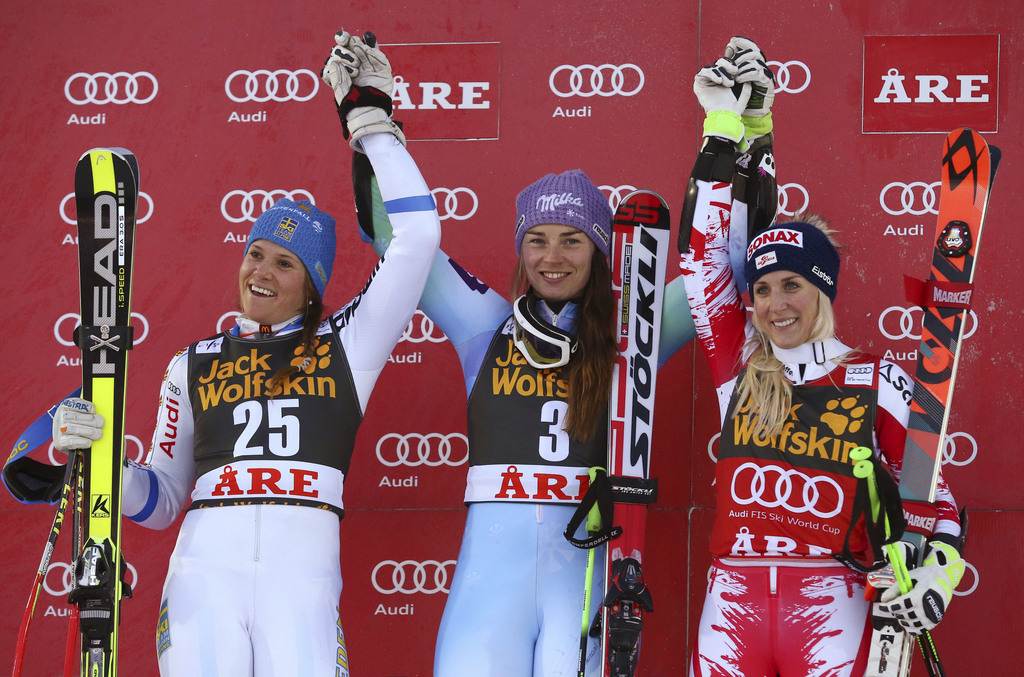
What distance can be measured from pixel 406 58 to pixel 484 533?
6.34ft

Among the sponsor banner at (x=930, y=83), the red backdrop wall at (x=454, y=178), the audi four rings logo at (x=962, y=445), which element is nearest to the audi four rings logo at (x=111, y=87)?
the red backdrop wall at (x=454, y=178)

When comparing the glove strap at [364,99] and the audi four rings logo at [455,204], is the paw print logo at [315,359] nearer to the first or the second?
the glove strap at [364,99]

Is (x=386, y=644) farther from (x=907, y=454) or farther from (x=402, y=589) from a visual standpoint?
(x=907, y=454)

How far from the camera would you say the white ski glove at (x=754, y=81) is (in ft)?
10.2

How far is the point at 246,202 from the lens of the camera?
412cm

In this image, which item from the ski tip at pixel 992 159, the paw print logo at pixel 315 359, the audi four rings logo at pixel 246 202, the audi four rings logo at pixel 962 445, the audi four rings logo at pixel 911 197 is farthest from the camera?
the audi four rings logo at pixel 246 202

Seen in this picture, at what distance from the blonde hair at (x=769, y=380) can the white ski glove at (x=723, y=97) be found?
417mm

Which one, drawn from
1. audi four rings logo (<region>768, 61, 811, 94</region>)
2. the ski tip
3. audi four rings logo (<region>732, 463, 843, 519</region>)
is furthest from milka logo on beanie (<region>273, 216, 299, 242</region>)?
the ski tip

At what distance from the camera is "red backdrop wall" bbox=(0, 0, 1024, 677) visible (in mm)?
3820

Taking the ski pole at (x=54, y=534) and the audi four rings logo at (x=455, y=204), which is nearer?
the ski pole at (x=54, y=534)

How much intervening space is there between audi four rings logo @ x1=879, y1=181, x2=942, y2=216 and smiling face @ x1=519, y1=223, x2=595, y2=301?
125 centimetres

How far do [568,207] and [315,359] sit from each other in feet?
2.78

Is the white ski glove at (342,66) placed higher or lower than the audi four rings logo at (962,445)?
higher

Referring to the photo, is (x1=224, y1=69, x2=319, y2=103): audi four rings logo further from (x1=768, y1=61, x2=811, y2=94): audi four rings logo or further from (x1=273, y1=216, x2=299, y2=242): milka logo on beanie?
(x1=768, y1=61, x2=811, y2=94): audi four rings logo
